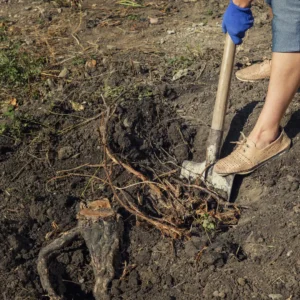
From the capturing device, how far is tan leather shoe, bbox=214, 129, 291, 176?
329cm

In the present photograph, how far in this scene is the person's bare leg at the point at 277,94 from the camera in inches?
118

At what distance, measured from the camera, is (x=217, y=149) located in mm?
3412

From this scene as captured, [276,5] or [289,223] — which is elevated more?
[276,5]

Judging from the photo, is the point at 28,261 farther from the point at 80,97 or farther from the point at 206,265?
the point at 80,97

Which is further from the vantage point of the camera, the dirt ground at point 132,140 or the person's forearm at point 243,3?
the person's forearm at point 243,3

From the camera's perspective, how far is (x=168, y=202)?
3281 millimetres

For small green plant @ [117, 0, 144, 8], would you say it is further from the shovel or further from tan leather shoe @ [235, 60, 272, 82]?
the shovel

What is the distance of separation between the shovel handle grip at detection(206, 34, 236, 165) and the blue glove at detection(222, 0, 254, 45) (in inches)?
1.9

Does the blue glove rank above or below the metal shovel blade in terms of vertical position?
above

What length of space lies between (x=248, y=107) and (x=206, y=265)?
4.02 feet

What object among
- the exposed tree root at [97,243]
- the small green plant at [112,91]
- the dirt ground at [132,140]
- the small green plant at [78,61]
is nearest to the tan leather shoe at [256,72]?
the dirt ground at [132,140]

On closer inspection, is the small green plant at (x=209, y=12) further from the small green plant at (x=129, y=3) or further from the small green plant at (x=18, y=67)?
the small green plant at (x=18, y=67)

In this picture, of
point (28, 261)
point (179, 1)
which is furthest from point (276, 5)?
point (179, 1)

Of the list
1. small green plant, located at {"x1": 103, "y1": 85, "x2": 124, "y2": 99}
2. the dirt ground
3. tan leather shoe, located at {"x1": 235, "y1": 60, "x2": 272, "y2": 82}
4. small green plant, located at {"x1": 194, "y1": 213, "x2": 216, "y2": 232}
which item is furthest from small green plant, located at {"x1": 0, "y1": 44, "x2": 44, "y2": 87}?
small green plant, located at {"x1": 194, "y1": 213, "x2": 216, "y2": 232}
